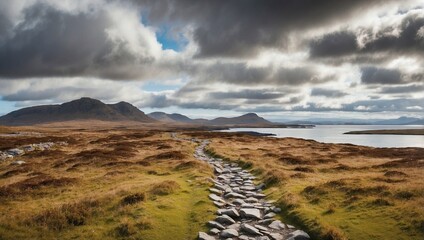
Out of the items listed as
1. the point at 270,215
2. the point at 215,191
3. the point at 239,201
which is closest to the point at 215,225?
the point at 270,215

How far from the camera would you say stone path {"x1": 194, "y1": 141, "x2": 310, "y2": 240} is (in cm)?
1416

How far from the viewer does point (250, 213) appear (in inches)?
666

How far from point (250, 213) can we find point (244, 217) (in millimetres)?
375

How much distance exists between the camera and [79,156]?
1671 inches

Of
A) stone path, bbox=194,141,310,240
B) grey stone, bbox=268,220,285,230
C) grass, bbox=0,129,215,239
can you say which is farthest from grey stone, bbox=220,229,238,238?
grey stone, bbox=268,220,285,230

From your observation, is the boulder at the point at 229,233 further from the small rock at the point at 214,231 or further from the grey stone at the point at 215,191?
the grey stone at the point at 215,191

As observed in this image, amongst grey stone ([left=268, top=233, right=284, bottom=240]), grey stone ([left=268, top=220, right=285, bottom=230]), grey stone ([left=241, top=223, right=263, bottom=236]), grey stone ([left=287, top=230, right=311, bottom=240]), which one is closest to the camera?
grey stone ([left=287, top=230, right=311, bottom=240])

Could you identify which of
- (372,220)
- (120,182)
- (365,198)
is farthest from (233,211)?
(120,182)

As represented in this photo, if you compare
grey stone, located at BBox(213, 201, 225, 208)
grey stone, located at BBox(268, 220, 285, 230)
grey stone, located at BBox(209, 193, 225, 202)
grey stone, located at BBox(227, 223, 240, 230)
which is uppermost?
grey stone, located at BBox(209, 193, 225, 202)

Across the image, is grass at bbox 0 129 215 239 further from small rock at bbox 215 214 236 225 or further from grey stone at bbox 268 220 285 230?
grey stone at bbox 268 220 285 230

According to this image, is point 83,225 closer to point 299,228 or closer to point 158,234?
point 158,234

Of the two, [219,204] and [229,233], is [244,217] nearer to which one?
[219,204]

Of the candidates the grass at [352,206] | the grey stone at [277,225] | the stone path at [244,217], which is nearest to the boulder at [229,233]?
the stone path at [244,217]

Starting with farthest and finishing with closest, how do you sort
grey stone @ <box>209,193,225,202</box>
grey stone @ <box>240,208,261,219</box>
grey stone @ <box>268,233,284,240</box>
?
grey stone @ <box>209,193,225,202</box>
grey stone @ <box>240,208,261,219</box>
grey stone @ <box>268,233,284,240</box>
